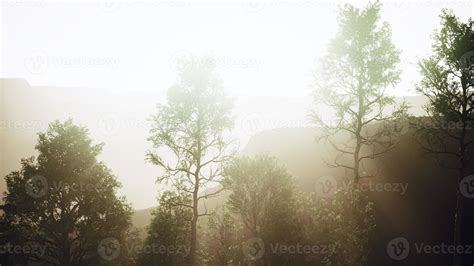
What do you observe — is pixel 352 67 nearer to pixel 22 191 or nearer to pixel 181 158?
pixel 181 158

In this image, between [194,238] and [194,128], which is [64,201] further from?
[194,128]

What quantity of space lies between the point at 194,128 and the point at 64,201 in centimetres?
961

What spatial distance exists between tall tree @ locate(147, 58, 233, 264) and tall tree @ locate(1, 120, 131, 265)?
15.3 ft

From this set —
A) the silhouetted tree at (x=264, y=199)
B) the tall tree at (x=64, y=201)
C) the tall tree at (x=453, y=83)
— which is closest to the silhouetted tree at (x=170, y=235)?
the tall tree at (x=64, y=201)

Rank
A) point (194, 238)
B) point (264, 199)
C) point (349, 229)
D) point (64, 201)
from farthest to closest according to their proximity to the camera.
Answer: point (264, 199) < point (64, 201) < point (194, 238) < point (349, 229)

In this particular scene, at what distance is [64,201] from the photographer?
22500 millimetres

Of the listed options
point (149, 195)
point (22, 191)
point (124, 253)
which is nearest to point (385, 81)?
point (124, 253)

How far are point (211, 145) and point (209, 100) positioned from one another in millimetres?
2949

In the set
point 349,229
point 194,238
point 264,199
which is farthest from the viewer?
point 264,199

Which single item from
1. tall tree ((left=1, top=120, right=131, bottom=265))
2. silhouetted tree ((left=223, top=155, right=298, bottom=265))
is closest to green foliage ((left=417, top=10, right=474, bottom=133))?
silhouetted tree ((left=223, top=155, right=298, bottom=265))

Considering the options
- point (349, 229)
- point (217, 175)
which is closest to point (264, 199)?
point (217, 175)

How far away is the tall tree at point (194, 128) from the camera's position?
2198 centimetres

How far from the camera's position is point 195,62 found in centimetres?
2305

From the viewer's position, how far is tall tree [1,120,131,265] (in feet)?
71.4
